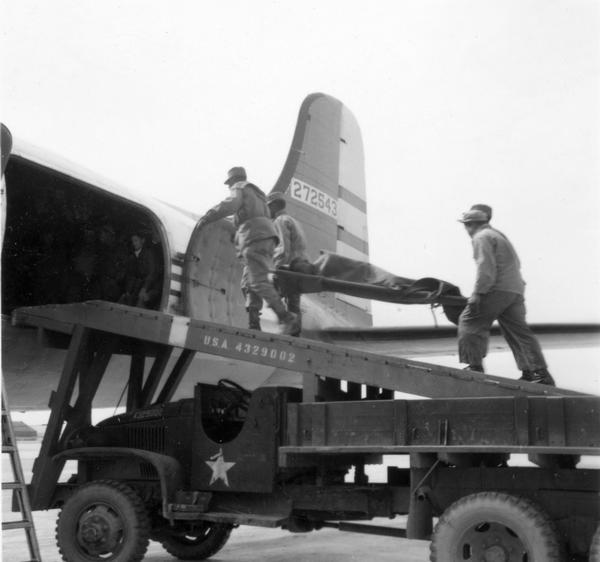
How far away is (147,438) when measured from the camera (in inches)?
255

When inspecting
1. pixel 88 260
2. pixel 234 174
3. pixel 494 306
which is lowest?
pixel 494 306

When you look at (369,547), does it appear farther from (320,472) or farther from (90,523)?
(90,523)

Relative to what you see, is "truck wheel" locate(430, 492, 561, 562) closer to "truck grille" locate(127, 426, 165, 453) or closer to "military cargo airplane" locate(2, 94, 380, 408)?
"truck grille" locate(127, 426, 165, 453)

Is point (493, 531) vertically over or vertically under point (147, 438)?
under

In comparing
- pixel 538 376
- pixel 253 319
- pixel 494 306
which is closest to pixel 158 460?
pixel 253 319

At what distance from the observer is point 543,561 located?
4441mm

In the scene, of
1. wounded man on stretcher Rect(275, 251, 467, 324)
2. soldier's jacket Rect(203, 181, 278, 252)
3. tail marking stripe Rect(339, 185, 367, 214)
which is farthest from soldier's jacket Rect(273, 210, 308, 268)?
tail marking stripe Rect(339, 185, 367, 214)

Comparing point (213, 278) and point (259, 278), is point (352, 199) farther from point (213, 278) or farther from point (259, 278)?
point (259, 278)

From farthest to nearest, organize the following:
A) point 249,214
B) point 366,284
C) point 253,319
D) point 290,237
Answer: point 290,237 < point 249,214 < point 253,319 < point 366,284

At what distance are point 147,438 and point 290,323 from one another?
1846mm

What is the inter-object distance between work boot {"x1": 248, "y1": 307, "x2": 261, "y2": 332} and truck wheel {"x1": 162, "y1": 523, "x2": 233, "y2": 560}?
1774mm

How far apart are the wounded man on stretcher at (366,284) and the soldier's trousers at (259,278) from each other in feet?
0.55

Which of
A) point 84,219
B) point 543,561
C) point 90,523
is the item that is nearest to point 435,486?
point 543,561

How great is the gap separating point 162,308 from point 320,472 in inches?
125
